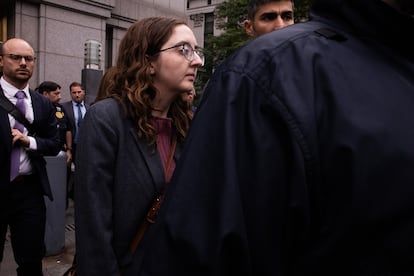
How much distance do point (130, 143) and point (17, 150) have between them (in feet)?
6.07

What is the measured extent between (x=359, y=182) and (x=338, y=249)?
16 centimetres

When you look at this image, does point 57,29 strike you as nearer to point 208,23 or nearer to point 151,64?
point 151,64

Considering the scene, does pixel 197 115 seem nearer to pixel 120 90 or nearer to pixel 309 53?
pixel 309 53

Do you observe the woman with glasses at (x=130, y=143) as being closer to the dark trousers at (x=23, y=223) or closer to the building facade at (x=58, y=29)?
the dark trousers at (x=23, y=223)

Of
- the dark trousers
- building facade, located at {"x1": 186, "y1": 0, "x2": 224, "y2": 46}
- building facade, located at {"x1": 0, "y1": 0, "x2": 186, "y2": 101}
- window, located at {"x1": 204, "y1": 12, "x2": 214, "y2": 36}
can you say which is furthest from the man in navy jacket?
window, located at {"x1": 204, "y1": 12, "x2": 214, "y2": 36}

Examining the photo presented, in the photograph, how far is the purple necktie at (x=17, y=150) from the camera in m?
3.52

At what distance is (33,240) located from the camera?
11.4 ft

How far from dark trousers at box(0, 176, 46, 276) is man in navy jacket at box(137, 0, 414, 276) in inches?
114

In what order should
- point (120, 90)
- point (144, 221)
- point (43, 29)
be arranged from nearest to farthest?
point (144, 221), point (120, 90), point (43, 29)

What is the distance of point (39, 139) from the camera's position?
372cm

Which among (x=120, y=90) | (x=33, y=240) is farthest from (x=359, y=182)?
(x=33, y=240)

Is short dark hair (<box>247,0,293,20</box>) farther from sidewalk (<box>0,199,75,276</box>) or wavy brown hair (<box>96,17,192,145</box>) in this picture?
sidewalk (<box>0,199,75,276</box>)

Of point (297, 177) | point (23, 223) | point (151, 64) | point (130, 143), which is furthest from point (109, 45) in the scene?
point (297, 177)

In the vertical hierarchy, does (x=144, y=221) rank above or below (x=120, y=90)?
below
